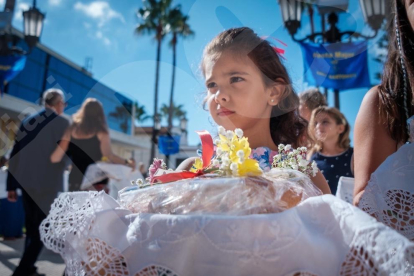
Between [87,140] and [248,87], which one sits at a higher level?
[248,87]

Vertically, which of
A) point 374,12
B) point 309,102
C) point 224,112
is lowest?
point 224,112

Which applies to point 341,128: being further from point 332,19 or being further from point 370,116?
point 370,116

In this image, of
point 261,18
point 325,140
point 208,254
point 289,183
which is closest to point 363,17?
point 325,140

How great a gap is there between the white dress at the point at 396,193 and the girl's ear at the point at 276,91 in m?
0.61

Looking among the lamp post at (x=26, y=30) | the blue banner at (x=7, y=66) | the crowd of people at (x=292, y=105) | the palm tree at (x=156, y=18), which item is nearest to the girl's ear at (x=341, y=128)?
the crowd of people at (x=292, y=105)

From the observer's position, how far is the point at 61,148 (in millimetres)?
3238

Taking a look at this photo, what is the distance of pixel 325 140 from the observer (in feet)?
10.3

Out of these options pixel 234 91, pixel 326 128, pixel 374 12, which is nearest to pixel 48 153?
pixel 234 91

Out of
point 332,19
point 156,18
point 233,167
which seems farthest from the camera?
point 156,18

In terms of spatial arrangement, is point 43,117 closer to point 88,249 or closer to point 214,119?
point 214,119

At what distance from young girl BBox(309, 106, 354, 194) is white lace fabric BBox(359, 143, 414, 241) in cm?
189

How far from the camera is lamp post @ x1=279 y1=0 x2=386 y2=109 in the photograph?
2980 mm

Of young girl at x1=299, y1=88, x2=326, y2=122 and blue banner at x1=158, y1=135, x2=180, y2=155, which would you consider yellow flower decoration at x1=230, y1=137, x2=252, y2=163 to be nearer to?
blue banner at x1=158, y1=135, x2=180, y2=155

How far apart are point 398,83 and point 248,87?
0.53 m
